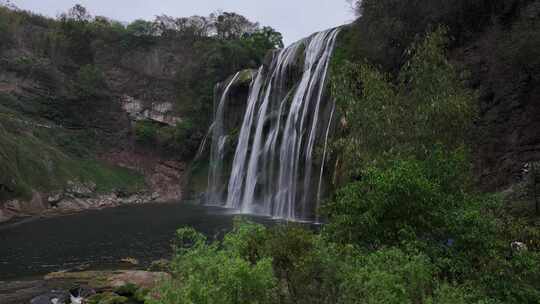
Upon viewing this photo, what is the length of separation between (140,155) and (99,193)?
11388 millimetres

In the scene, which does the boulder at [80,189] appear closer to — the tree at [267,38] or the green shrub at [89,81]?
the green shrub at [89,81]

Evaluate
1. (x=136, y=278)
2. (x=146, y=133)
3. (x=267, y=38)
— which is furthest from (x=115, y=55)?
(x=136, y=278)

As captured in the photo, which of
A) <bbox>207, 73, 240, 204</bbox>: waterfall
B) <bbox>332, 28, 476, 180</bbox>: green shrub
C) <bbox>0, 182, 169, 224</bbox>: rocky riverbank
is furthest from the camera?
<bbox>207, 73, 240, 204</bbox>: waterfall

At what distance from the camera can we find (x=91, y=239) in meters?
22.2

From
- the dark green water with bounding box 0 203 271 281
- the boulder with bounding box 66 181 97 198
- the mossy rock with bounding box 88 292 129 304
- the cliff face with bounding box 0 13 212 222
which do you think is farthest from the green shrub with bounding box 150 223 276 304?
the boulder with bounding box 66 181 97 198

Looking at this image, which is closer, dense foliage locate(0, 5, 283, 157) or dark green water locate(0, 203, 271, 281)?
dark green water locate(0, 203, 271, 281)

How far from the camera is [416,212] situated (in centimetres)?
733

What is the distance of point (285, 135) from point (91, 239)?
14.2m

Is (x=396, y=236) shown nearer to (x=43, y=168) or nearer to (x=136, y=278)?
(x=136, y=278)

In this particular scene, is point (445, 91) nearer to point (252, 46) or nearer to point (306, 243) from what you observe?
point (306, 243)

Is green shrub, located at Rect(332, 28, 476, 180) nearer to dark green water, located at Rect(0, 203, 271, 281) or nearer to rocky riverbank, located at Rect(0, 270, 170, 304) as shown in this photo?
rocky riverbank, located at Rect(0, 270, 170, 304)

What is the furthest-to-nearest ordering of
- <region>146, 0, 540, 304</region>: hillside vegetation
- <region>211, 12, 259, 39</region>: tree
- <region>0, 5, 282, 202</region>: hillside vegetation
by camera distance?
<region>211, 12, 259, 39</region>: tree
<region>0, 5, 282, 202</region>: hillside vegetation
<region>146, 0, 540, 304</region>: hillside vegetation

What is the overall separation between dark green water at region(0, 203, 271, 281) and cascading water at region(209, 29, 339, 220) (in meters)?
4.06

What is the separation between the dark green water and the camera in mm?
17281
